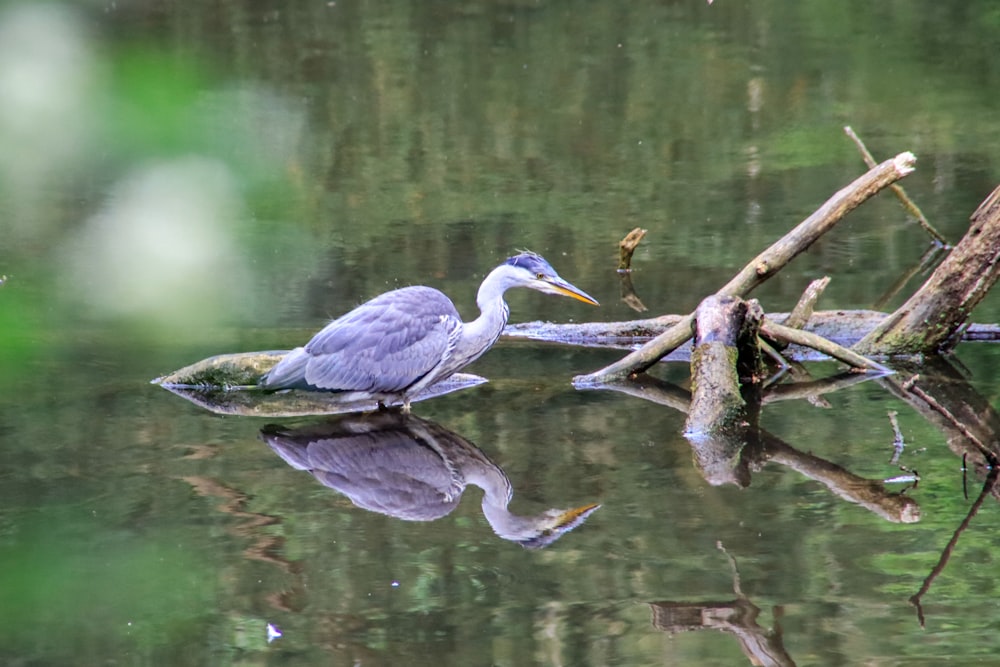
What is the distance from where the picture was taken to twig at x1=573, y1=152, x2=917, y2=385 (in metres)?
7.30

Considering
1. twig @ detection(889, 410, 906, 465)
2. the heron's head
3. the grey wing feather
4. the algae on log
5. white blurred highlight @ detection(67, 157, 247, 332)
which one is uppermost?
the heron's head

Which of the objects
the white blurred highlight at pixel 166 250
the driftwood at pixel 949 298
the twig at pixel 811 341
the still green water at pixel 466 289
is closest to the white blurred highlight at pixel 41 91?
the still green water at pixel 466 289

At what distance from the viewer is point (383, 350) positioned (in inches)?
288

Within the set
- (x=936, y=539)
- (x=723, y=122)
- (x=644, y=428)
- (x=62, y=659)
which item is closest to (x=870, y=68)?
(x=723, y=122)

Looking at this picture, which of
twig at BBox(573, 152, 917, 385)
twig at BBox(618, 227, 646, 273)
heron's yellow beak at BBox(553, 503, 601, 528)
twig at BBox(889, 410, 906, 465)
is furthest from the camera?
twig at BBox(618, 227, 646, 273)

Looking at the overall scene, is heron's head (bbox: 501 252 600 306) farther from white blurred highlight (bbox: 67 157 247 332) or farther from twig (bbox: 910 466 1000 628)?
white blurred highlight (bbox: 67 157 247 332)

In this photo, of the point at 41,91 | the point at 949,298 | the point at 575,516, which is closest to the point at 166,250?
the point at 41,91

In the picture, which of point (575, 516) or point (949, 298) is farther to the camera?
point (949, 298)

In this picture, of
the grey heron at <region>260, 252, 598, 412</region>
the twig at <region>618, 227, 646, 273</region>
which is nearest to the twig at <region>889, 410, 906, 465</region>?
the grey heron at <region>260, 252, 598, 412</region>

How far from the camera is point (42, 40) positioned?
13070 millimetres

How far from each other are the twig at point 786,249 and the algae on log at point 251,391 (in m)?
0.97

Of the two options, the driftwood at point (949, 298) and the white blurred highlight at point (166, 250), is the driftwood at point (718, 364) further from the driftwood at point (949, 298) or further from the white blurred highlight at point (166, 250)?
the white blurred highlight at point (166, 250)

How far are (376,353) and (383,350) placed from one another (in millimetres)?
38

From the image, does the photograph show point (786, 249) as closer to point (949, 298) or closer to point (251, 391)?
point (949, 298)
